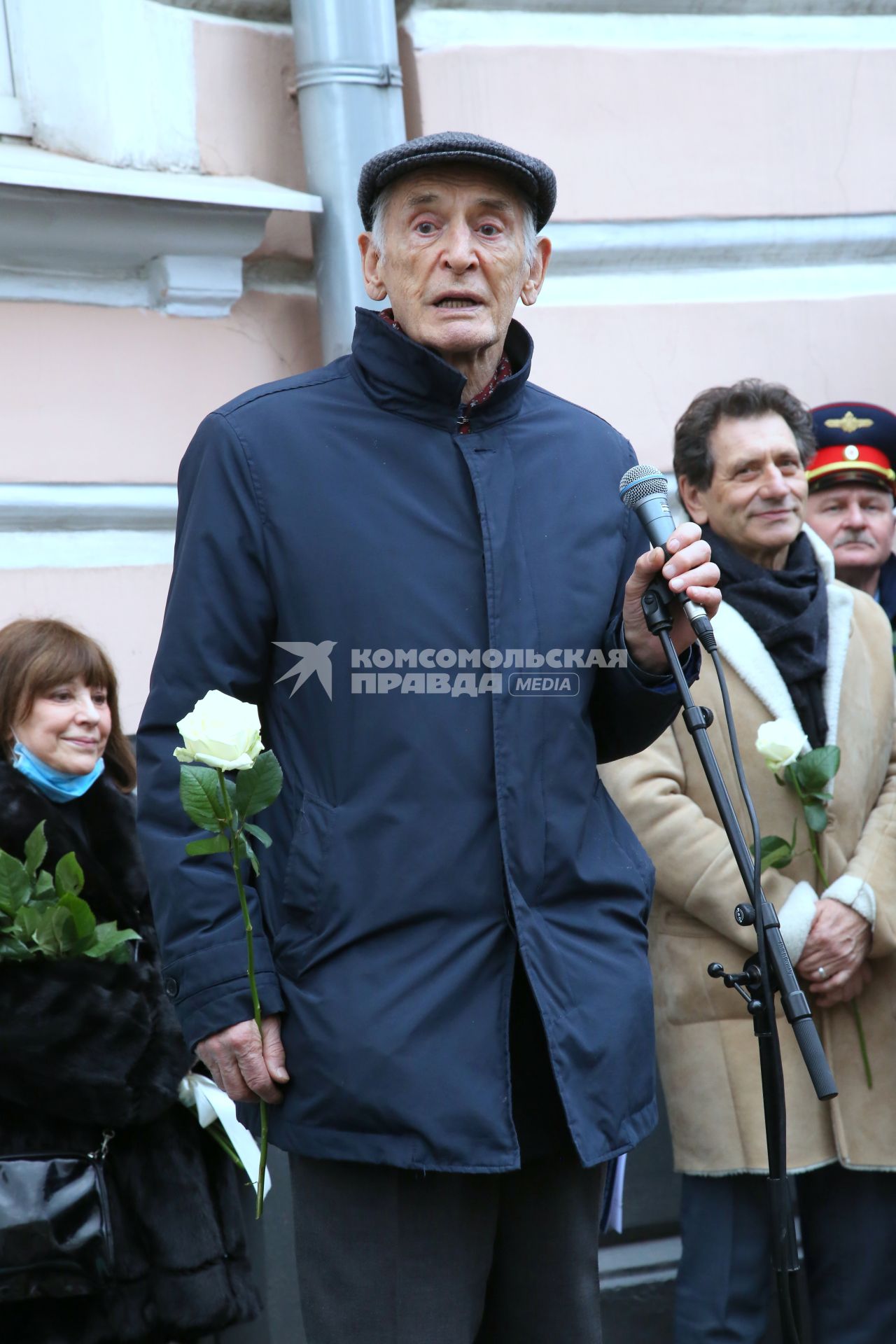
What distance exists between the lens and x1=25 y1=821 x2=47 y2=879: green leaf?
2961mm

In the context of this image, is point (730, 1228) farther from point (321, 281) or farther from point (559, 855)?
point (321, 281)

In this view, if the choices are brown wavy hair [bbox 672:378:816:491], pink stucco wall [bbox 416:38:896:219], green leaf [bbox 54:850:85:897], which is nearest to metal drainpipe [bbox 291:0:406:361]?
pink stucco wall [bbox 416:38:896:219]

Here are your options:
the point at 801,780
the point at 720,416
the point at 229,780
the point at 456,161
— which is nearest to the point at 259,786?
the point at 229,780

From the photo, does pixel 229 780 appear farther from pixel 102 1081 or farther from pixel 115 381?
pixel 115 381

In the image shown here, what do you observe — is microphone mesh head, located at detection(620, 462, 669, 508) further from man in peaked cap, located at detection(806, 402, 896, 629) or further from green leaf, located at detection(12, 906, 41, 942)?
man in peaked cap, located at detection(806, 402, 896, 629)

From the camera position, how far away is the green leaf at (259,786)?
2078 mm

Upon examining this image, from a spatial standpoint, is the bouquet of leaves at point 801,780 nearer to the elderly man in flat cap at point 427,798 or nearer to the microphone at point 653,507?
the elderly man in flat cap at point 427,798

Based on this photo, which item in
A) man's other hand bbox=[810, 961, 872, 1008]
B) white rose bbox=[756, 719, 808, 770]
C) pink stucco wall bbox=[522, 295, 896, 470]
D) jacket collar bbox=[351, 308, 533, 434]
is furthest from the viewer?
pink stucco wall bbox=[522, 295, 896, 470]

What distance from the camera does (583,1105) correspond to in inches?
87.2

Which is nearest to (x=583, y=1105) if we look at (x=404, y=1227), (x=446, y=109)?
(x=404, y=1227)

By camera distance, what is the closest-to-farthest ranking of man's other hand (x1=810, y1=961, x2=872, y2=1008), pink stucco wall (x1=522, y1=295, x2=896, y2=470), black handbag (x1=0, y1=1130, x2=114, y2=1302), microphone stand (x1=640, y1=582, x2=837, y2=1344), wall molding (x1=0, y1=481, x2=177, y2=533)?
microphone stand (x1=640, y1=582, x2=837, y2=1344) < black handbag (x1=0, y1=1130, x2=114, y2=1302) < man's other hand (x1=810, y1=961, x2=872, y2=1008) < wall molding (x1=0, y1=481, x2=177, y2=533) < pink stucco wall (x1=522, y1=295, x2=896, y2=470)

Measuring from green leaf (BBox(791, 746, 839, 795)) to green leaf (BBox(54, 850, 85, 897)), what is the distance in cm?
142

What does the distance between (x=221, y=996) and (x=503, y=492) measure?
814 millimetres

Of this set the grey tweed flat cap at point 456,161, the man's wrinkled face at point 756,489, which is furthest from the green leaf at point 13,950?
the man's wrinkled face at point 756,489
